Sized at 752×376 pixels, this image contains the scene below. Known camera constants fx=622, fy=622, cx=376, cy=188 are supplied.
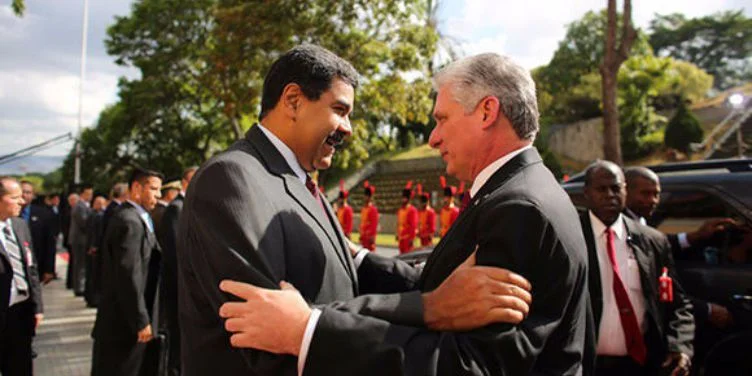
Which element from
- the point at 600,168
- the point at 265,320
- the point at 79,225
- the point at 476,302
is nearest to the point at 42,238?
the point at 79,225

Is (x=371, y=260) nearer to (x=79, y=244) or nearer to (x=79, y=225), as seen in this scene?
(x=79, y=244)

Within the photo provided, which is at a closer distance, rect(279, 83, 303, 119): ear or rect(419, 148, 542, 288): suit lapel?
rect(419, 148, 542, 288): suit lapel

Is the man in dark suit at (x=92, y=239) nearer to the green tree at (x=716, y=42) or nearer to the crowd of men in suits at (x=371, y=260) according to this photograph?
the crowd of men in suits at (x=371, y=260)

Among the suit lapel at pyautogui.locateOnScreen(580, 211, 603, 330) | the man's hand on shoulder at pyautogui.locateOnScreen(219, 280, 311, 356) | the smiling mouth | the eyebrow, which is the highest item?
the eyebrow

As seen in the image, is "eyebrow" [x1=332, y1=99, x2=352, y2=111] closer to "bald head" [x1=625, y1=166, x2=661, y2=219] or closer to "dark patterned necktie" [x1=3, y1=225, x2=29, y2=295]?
"bald head" [x1=625, y1=166, x2=661, y2=219]

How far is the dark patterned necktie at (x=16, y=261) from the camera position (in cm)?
470

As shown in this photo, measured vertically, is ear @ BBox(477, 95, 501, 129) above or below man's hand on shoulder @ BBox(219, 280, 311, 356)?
above

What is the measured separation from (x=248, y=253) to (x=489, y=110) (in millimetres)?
804

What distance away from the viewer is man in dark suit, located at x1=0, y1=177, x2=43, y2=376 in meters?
4.49

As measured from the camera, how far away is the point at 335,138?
215 cm

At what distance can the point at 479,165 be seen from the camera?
190cm

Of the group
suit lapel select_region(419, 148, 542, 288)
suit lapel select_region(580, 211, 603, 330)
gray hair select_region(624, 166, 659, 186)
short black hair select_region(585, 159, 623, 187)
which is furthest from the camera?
gray hair select_region(624, 166, 659, 186)

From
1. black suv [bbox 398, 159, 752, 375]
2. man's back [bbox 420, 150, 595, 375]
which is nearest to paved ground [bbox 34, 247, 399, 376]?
black suv [bbox 398, 159, 752, 375]

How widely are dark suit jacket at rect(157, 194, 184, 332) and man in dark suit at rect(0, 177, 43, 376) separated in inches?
37.2
